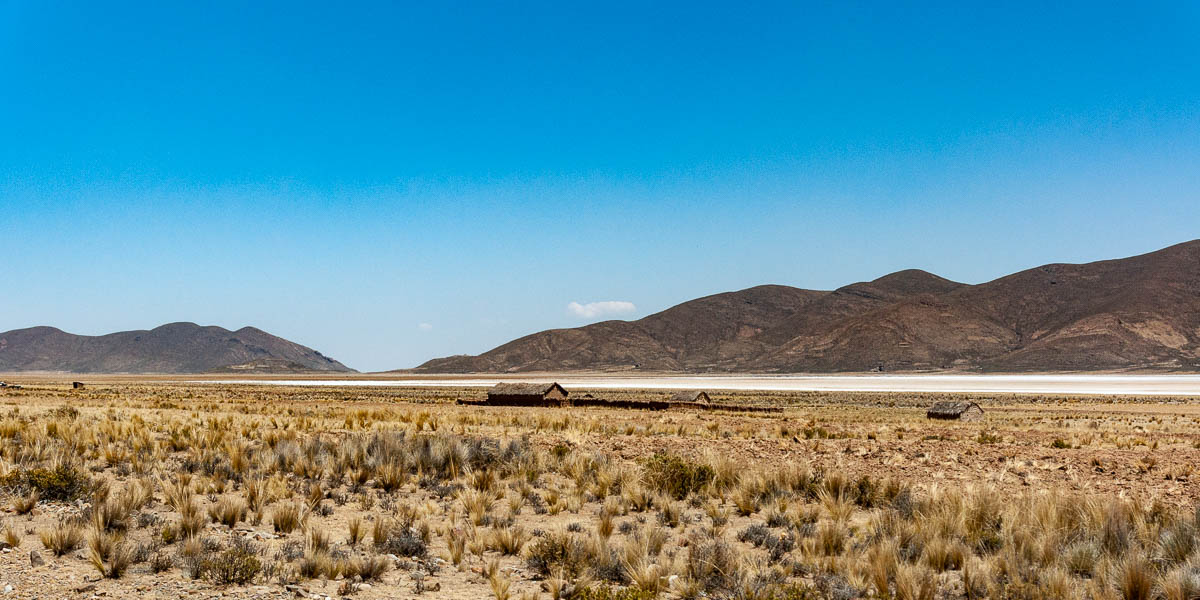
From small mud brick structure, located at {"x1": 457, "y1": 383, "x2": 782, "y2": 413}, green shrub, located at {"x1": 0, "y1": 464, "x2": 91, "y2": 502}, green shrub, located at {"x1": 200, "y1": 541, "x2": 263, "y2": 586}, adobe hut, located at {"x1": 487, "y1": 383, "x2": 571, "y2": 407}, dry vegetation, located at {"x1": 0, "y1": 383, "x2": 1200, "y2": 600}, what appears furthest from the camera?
adobe hut, located at {"x1": 487, "y1": 383, "x2": 571, "y2": 407}

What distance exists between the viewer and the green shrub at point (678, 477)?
40.0ft

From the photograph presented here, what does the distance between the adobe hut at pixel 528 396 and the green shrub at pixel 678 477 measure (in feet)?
88.4

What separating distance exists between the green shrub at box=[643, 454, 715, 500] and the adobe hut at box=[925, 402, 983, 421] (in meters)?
22.5

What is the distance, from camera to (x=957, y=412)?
32.0m

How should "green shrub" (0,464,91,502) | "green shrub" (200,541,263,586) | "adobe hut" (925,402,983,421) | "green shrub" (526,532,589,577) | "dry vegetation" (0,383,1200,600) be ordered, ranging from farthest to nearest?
"adobe hut" (925,402,983,421), "green shrub" (0,464,91,502), "green shrub" (526,532,589,577), "dry vegetation" (0,383,1200,600), "green shrub" (200,541,263,586)

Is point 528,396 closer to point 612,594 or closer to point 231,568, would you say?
point 231,568

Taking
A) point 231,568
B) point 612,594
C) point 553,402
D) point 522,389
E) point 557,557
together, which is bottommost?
point 612,594

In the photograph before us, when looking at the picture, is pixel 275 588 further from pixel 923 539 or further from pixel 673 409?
pixel 673 409

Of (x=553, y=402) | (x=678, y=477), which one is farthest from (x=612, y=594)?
(x=553, y=402)

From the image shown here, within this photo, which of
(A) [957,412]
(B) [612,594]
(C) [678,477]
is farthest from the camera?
(A) [957,412]

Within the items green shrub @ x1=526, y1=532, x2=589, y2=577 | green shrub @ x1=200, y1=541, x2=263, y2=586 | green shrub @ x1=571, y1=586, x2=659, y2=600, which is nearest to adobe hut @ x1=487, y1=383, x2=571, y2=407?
green shrub @ x1=526, y1=532, x2=589, y2=577

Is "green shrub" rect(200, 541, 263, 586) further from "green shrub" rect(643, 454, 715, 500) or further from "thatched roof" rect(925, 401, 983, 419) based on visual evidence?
"thatched roof" rect(925, 401, 983, 419)

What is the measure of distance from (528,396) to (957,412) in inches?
789

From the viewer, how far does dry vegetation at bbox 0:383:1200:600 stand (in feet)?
24.3
